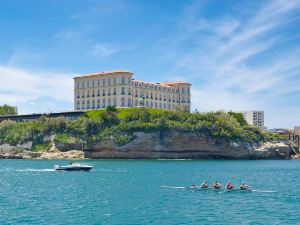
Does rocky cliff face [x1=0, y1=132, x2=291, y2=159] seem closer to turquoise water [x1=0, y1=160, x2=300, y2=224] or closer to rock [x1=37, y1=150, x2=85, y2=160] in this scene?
rock [x1=37, y1=150, x2=85, y2=160]

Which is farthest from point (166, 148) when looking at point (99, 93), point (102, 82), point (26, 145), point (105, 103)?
point (102, 82)

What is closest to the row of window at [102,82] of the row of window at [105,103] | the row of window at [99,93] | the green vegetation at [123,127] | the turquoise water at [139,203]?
the row of window at [99,93]

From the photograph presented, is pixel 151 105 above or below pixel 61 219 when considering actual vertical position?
above

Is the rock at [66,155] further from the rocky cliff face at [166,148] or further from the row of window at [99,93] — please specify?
the row of window at [99,93]

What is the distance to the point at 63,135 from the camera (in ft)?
535

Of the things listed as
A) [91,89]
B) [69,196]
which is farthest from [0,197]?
[91,89]

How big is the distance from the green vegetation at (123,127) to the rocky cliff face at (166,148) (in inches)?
63.9

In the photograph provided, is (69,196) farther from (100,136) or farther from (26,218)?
(100,136)

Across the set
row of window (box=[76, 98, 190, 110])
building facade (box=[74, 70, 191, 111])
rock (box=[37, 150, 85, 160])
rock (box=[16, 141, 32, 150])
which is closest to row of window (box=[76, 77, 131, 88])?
building facade (box=[74, 70, 191, 111])

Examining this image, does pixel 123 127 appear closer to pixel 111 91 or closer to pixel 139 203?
pixel 111 91

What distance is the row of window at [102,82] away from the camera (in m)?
185

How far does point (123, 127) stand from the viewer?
154 meters

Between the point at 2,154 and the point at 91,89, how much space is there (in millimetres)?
43254

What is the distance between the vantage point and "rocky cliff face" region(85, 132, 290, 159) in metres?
152
